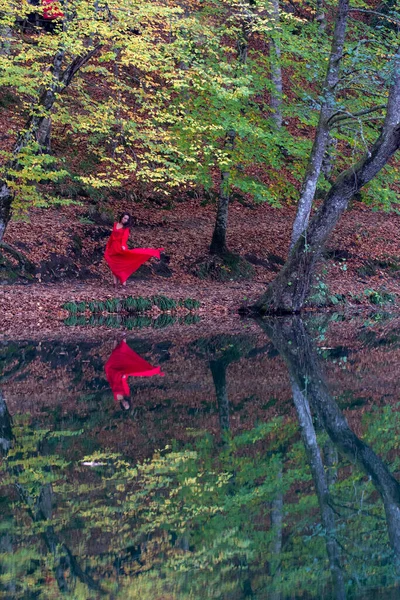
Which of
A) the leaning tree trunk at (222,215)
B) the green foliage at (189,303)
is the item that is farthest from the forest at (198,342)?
the green foliage at (189,303)

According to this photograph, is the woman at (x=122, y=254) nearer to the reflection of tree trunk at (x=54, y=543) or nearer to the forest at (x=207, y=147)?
the forest at (x=207, y=147)

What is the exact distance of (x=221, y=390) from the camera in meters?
8.87

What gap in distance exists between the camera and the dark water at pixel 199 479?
418cm

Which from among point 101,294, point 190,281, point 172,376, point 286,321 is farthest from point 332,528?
point 190,281

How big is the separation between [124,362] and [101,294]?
5863 mm

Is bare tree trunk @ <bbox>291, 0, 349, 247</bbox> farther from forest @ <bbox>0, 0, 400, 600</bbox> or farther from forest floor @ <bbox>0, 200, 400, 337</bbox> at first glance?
forest floor @ <bbox>0, 200, 400, 337</bbox>

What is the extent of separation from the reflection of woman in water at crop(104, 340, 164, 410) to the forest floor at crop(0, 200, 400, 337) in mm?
2898

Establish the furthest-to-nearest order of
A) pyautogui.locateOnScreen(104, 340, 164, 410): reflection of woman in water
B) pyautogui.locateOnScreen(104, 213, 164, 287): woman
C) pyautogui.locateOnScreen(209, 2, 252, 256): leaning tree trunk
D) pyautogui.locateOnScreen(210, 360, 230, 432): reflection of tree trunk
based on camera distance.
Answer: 1. pyautogui.locateOnScreen(209, 2, 252, 256): leaning tree trunk
2. pyautogui.locateOnScreen(104, 213, 164, 287): woman
3. pyautogui.locateOnScreen(104, 340, 164, 410): reflection of woman in water
4. pyautogui.locateOnScreen(210, 360, 230, 432): reflection of tree trunk

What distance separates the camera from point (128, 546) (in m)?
4.46

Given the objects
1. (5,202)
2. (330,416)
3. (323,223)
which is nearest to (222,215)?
(323,223)

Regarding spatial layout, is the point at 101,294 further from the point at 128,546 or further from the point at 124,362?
the point at 128,546

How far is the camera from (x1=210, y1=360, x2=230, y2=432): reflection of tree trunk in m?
7.52

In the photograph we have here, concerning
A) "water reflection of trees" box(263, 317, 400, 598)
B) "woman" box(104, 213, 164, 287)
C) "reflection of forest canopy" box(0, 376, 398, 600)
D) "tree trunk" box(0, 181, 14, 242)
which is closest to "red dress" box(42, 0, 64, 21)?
"tree trunk" box(0, 181, 14, 242)

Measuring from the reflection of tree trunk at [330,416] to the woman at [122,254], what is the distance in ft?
12.1
